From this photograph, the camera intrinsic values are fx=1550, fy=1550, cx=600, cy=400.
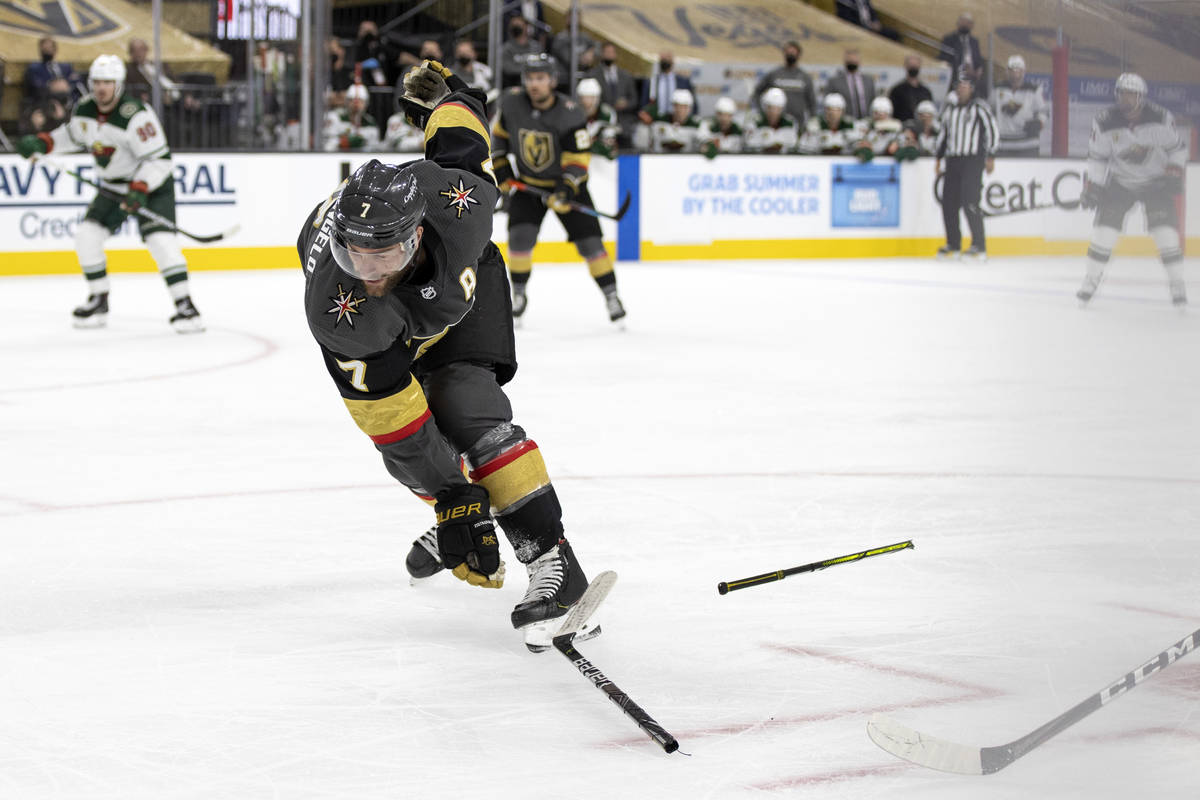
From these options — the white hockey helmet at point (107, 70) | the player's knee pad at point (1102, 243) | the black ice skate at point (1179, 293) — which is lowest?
the black ice skate at point (1179, 293)

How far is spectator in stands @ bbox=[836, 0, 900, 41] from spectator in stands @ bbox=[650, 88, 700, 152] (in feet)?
16.4

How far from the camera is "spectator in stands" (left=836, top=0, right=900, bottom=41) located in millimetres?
16078

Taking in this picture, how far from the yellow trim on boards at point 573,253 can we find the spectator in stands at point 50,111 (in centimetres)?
95

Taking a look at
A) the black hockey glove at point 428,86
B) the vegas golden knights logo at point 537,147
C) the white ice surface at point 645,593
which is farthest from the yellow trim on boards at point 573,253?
the black hockey glove at point 428,86

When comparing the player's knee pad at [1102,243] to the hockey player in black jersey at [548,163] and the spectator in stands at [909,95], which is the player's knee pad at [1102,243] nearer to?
the hockey player in black jersey at [548,163]

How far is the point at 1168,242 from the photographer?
1448 millimetres

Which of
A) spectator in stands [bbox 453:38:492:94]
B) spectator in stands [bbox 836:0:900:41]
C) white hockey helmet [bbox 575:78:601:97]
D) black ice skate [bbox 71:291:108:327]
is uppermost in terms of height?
spectator in stands [bbox 836:0:900:41]

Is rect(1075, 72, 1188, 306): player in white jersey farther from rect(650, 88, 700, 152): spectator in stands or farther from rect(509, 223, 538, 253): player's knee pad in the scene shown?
rect(650, 88, 700, 152): spectator in stands

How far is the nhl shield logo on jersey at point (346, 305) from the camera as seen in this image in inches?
86.0

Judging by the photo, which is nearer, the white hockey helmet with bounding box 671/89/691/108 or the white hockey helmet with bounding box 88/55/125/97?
the white hockey helmet with bounding box 88/55/125/97

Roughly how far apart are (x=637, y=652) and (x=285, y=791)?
0.74m

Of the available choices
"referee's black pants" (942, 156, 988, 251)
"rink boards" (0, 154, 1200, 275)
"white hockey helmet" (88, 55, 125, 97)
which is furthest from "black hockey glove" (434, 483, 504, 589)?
"referee's black pants" (942, 156, 988, 251)

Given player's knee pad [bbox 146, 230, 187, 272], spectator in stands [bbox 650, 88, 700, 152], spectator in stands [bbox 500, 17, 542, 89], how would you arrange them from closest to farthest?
1. player's knee pad [bbox 146, 230, 187, 272]
2. spectator in stands [bbox 500, 17, 542, 89]
3. spectator in stands [bbox 650, 88, 700, 152]

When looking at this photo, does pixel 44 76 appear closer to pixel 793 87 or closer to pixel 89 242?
pixel 89 242
